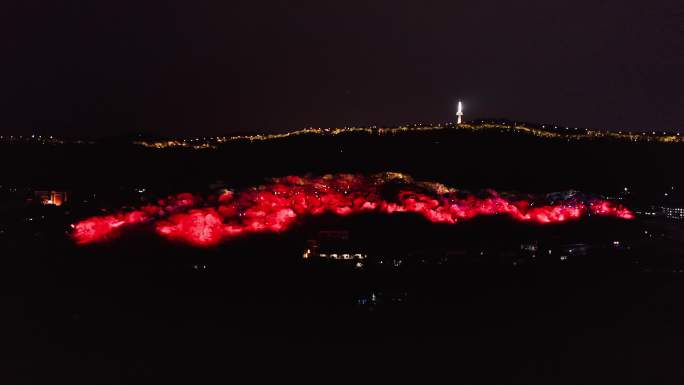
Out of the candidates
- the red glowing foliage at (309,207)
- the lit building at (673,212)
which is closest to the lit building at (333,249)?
the red glowing foliage at (309,207)

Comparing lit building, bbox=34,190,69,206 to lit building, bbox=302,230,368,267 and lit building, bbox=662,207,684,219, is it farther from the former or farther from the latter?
lit building, bbox=662,207,684,219

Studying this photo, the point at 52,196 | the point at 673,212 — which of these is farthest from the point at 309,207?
the point at 673,212

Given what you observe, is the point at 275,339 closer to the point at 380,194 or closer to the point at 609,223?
the point at 380,194

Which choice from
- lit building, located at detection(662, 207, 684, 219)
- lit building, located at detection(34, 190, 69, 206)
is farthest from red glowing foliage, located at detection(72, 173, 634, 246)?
lit building, located at detection(34, 190, 69, 206)

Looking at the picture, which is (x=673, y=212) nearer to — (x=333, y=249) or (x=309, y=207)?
(x=309, y=207)

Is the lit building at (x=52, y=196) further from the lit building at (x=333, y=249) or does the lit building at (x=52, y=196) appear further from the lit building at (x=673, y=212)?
the lit building at (x=673, y=212)
